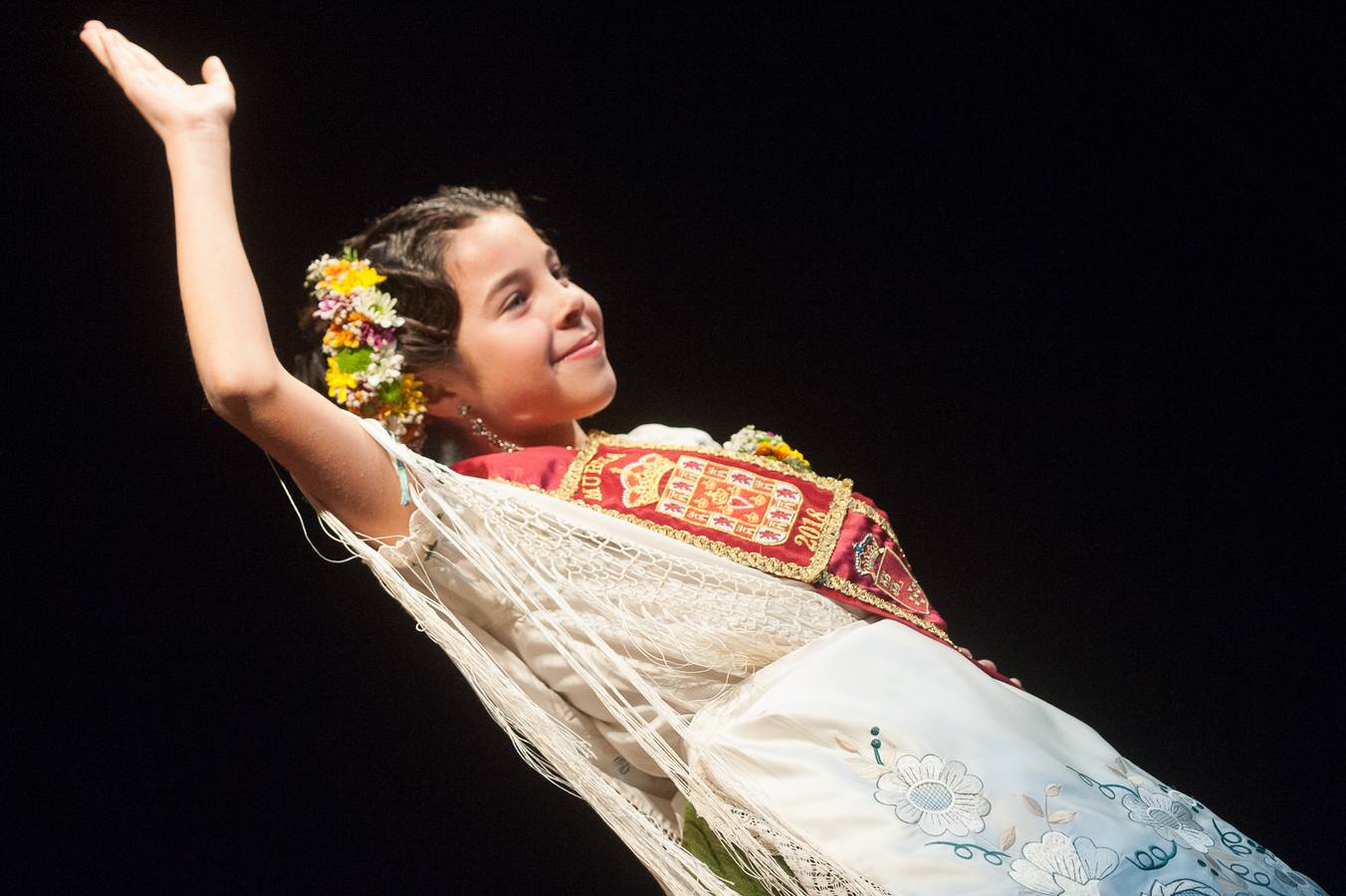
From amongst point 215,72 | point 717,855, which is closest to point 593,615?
point 717,855

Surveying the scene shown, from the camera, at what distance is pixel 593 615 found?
155 cm

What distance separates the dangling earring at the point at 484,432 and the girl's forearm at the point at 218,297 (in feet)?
1.54

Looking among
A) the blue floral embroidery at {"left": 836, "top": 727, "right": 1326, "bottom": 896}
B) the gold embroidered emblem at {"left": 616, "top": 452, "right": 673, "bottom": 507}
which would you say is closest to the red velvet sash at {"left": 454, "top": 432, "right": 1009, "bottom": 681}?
the gold embroidered emblem at {"left": 616, "top": 452, "right": 673, "bottom": 507}

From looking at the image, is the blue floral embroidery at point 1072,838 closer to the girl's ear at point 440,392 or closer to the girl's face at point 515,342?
the girl's face at point 515,342

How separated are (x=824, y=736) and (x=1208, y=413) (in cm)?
141

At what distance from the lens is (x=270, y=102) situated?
2.08 meters

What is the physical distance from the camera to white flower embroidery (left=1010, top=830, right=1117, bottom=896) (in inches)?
49.9

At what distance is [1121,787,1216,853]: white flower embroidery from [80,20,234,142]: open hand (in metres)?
1.44

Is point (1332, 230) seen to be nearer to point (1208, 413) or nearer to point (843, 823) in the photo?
point (1208, 413)

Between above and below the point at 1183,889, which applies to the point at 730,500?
above

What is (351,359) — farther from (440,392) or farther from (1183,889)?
(1183,889)

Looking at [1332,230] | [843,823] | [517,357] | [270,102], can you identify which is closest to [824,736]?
[843,823]

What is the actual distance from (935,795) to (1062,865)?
0.15 m

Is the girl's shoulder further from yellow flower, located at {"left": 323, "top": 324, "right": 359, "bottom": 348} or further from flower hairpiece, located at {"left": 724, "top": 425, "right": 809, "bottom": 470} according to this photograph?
yellow flower, located at {"left": 323, "top": 324, "right": 359, "bottom": 348}
